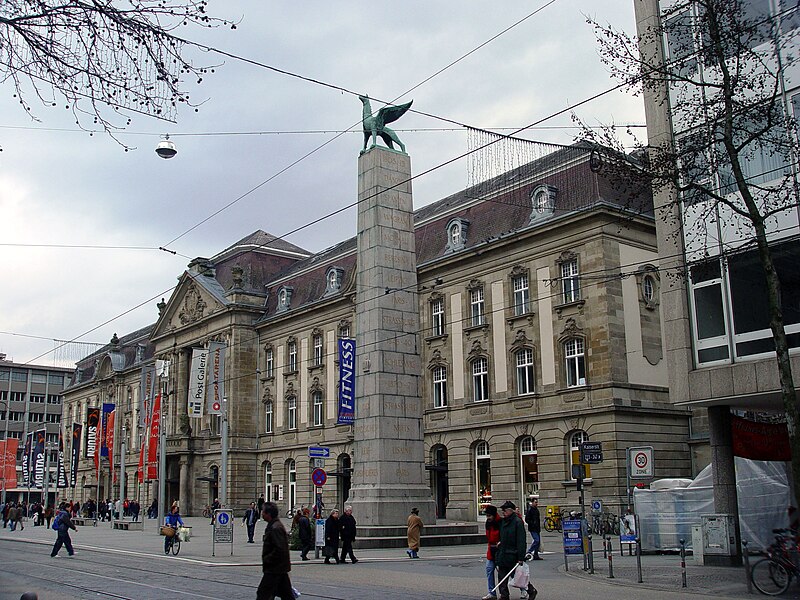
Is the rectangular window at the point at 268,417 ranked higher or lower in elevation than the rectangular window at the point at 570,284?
lower

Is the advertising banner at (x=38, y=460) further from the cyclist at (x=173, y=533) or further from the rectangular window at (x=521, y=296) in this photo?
the rectangular window at (x=521, y=296)

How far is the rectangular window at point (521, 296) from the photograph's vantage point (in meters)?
44.3

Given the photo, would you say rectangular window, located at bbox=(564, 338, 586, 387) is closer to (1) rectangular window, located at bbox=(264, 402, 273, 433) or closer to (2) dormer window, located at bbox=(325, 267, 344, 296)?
(2) dormer window, located at bbox=(325, 267, 344, 296)

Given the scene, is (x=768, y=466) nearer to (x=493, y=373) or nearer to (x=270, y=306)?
(x=493, y=373)

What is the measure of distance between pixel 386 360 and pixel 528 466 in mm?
15056

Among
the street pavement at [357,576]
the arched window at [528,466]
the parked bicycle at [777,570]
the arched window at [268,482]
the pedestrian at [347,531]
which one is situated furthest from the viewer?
the arched window at [268,482]

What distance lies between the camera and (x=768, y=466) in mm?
24125

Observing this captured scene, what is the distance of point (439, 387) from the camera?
1940 inches

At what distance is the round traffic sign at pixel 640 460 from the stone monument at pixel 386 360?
9.71 metres

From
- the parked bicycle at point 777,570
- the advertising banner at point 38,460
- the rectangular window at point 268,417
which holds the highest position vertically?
the rectangular window at point 268,417

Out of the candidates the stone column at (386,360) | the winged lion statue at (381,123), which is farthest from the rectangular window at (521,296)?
the winged lion statue at (381,123)

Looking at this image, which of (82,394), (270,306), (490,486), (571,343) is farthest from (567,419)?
(82,394)

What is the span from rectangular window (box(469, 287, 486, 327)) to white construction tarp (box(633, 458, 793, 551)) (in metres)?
20.7

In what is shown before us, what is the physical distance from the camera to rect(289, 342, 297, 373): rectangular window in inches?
2515
